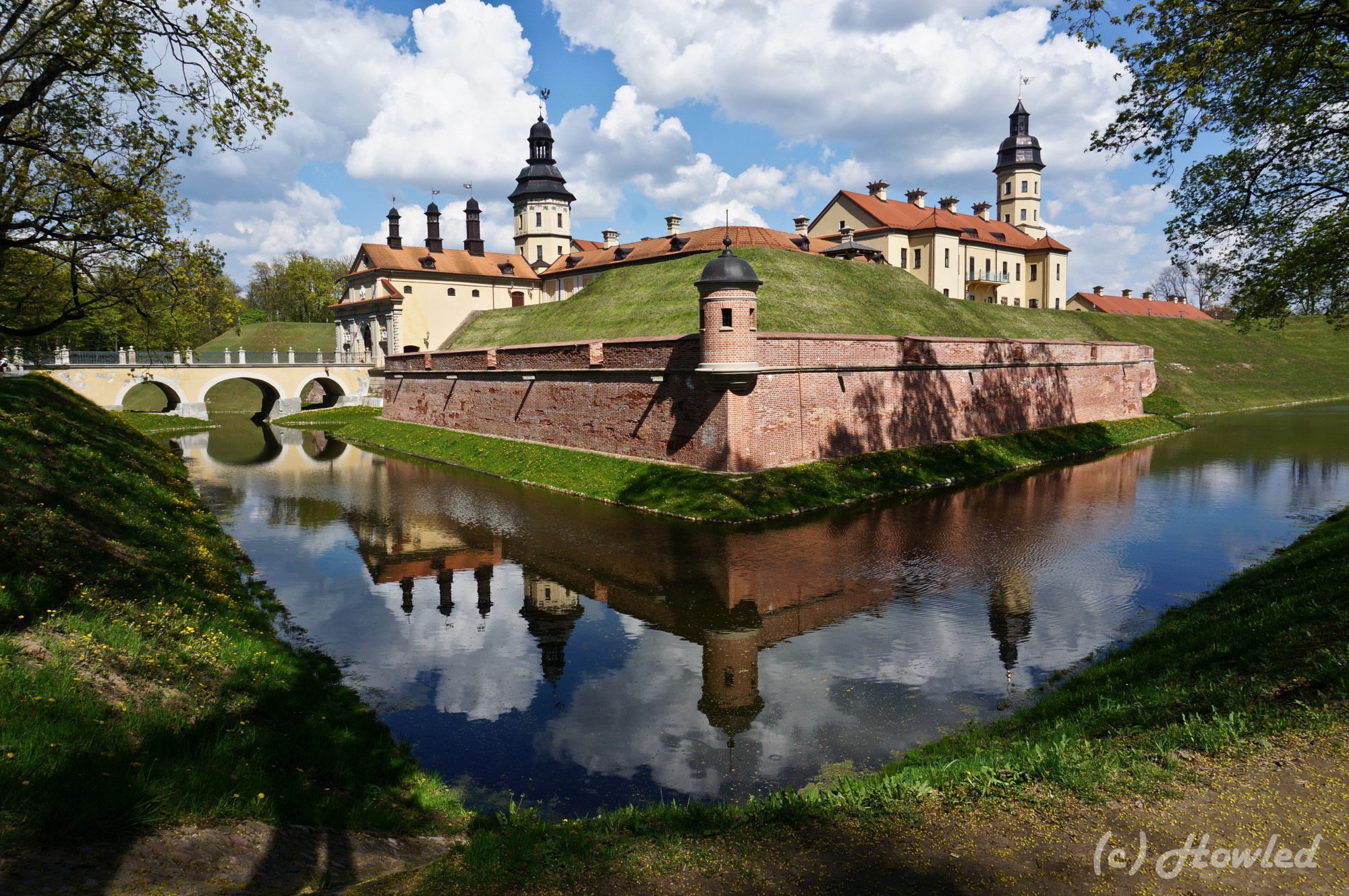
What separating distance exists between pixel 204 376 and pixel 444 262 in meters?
22.3

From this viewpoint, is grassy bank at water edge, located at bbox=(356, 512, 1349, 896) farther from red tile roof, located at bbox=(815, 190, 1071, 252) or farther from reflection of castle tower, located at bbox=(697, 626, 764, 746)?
red tile roof, located at bbox=(815, 190, 1071, 252)

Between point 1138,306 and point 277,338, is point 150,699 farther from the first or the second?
point 1138,306

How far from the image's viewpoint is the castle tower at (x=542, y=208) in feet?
225

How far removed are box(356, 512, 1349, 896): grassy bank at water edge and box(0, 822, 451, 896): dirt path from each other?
594 millimetres

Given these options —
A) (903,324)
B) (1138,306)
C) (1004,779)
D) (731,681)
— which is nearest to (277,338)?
(903,324)

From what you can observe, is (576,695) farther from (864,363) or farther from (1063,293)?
(1063,293)

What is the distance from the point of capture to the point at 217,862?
465 cm

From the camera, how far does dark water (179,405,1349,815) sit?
313 inches

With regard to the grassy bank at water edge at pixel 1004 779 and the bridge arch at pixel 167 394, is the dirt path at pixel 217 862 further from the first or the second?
the bridge arch at pixel 167 394

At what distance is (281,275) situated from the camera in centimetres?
9419

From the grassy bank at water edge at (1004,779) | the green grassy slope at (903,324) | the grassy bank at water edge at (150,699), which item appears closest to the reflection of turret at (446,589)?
the grassy bank at water edge at (150,699)

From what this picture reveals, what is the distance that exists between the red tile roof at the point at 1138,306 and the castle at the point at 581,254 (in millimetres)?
11616

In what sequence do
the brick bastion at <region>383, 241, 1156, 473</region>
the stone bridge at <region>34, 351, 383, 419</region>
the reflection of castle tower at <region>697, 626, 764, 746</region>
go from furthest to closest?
the stone bridge at <region>34, 351, 383, 419</region> < the brick bastion at <region>383, 241, 1156, 473</region> < the reflection of castle tower at <region>697, 626, 764, 746</region>

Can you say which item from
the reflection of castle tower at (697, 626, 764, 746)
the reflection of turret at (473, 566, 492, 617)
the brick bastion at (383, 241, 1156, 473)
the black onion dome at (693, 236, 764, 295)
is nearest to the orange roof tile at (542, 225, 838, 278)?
the brick bastion at (383, 241, 1156, 473)
